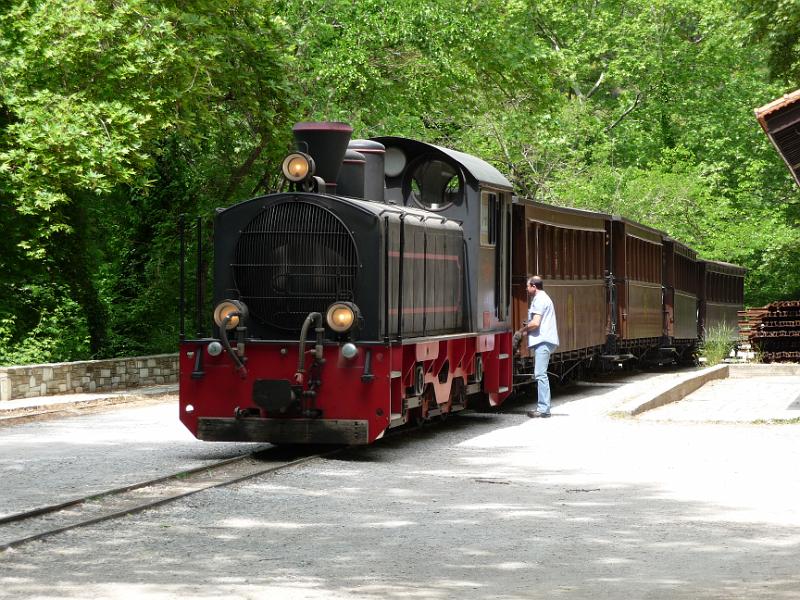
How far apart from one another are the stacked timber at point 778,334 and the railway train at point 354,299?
1743cm

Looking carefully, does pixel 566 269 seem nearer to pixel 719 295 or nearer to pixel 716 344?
pixel 716 344

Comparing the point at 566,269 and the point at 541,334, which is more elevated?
the point at 566,269

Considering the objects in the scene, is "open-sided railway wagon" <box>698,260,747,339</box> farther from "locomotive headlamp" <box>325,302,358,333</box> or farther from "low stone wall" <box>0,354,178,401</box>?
"locomotive headlamp" <box>325,302,358,333</box>

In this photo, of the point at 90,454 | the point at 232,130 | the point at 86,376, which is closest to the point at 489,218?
the point at 90,454

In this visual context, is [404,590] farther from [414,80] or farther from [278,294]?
[414,80]

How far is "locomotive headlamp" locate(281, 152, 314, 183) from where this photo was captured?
14.0 m

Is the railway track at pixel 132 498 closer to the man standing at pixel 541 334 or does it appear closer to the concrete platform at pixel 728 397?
the man standing at pixel 541 334

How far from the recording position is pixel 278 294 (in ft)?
45.4

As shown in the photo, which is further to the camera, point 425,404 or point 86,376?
point 86,376

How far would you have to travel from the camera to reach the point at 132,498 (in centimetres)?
1069

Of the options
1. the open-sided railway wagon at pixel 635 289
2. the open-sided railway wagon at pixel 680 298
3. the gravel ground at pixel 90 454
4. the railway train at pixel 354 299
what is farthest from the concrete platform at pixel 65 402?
the open-sided railway wagon at pixel 680 298

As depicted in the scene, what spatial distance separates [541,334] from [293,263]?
5.39m

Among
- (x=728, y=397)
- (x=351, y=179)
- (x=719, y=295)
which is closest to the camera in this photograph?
(x=351, y=179)

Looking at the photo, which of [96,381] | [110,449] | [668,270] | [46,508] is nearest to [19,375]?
[96,381]
